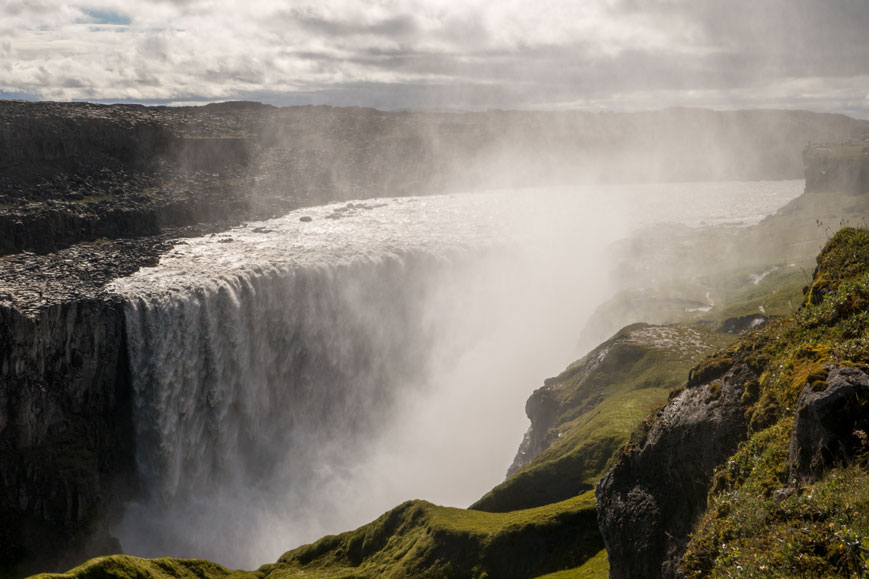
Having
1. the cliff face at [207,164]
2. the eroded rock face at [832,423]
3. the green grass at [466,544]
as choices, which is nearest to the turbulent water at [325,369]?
the cliff face at [207,164]

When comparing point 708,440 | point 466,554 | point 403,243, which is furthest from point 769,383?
point 403,243

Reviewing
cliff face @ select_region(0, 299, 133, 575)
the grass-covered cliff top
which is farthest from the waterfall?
the grass-covered cliff top

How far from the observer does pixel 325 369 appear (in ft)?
212

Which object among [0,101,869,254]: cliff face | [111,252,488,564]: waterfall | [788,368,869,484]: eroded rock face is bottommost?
[111,252,488,564]: waterfall

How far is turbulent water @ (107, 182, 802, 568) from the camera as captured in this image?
49.0 m

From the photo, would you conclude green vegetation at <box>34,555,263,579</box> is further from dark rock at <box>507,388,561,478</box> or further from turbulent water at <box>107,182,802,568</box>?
dark rock at <box>507,388,561,478</box>

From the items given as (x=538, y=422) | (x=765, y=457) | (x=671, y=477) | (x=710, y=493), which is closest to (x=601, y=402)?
(x=538, y=422)

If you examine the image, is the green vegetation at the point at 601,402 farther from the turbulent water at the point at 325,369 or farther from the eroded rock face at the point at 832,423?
the turbulent water at the point at 325,369

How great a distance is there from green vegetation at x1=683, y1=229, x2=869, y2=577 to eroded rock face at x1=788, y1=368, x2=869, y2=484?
0.23 meters

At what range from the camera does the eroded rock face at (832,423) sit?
9625 millimetres

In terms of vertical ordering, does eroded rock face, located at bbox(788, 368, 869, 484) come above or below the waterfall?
above

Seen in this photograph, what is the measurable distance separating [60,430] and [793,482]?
4986 centimetres

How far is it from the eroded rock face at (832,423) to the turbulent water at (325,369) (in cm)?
4500

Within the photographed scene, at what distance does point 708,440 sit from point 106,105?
383 feet
